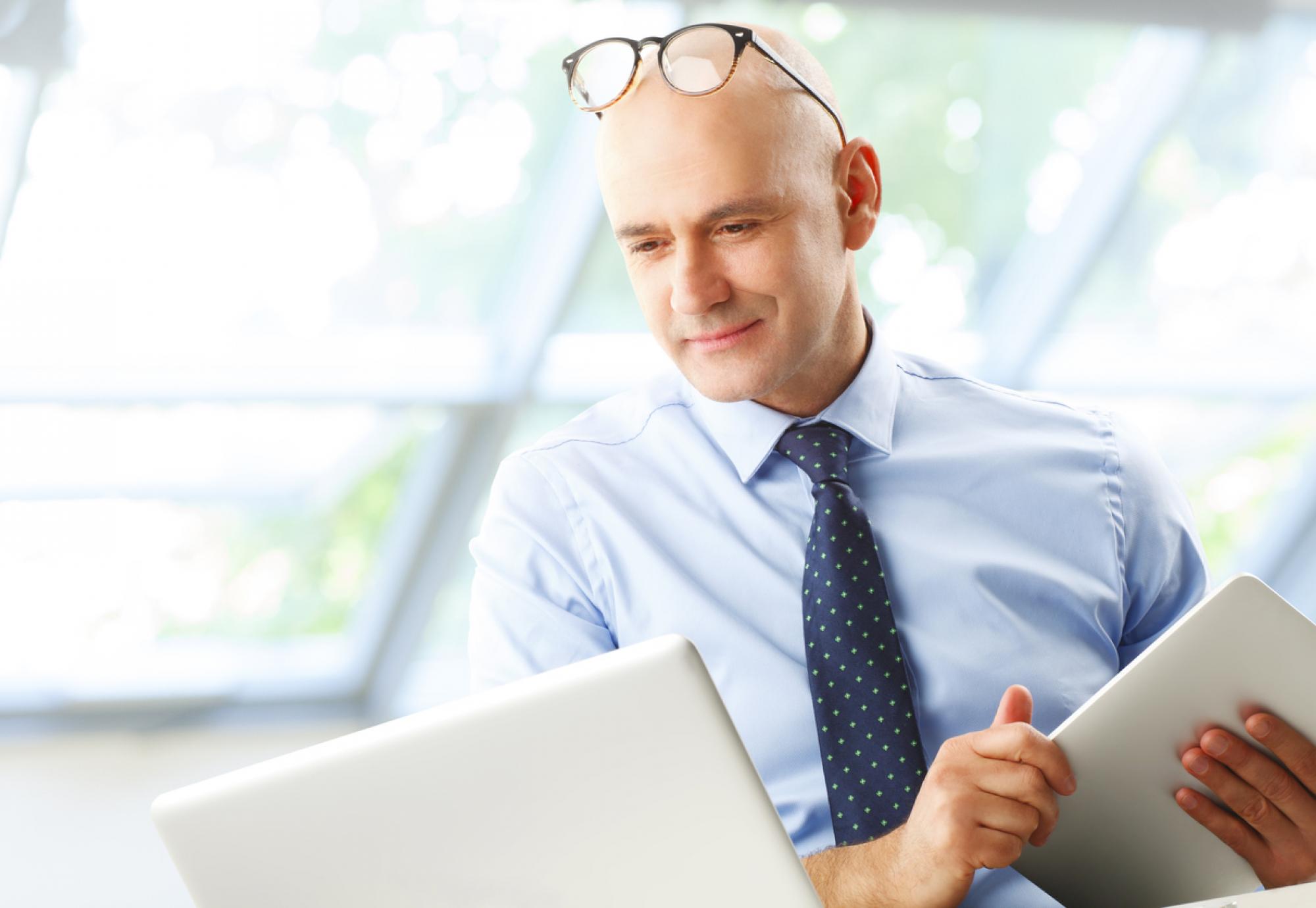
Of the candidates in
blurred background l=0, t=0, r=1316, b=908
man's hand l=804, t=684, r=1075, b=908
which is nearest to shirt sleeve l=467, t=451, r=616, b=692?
man's hand l=804, t=684, r=1075, b=908

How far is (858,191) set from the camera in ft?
5.53

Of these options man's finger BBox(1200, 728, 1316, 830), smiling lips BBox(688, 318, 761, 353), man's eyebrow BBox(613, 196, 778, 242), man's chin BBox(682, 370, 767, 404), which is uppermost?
man's eyebrow BBox(613, 196, 778, 242)

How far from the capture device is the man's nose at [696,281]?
59.2 inches

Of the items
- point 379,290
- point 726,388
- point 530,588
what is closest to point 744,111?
point 726,388

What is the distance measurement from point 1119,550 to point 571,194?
1962 mm

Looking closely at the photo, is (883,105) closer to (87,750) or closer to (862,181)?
(862,181)

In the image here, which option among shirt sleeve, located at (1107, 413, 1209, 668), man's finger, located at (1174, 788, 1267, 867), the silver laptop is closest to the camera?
the silver laptop

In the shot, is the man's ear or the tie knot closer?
the tie knot

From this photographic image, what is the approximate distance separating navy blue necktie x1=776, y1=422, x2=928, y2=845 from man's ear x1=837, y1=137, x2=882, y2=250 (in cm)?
38

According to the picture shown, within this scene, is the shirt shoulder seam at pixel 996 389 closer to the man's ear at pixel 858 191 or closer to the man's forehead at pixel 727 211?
the man's ear at pixel 858 191

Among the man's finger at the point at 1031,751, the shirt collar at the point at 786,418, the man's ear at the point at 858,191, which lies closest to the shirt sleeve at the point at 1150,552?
the shirt collar at the point at 786,418

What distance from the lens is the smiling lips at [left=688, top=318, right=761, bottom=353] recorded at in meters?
1.54

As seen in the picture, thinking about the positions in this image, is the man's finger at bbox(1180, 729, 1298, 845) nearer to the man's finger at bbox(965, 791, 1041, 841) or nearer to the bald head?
the man's finger at bbox(965, 791, 1041, 841)

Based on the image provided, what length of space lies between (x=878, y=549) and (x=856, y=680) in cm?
19
